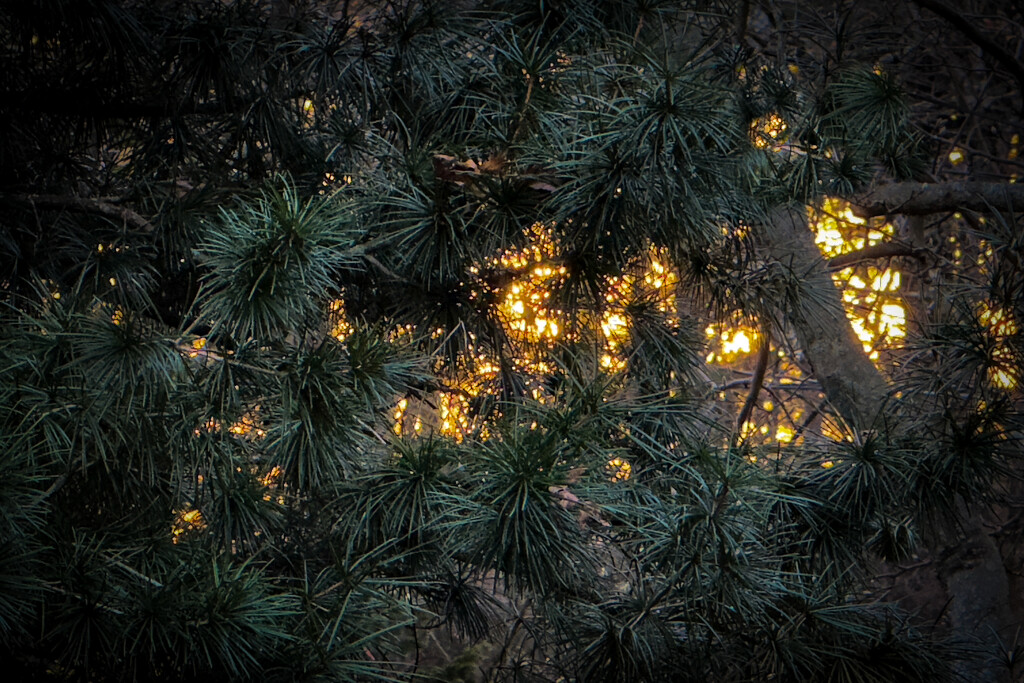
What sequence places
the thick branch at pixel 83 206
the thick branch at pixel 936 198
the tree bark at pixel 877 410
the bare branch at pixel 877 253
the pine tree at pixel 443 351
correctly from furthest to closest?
the tree bark at pixel 877 410 < the bare branch at pixel 877 253 < the thick branch at pixel 936 198 < the thick branch at pixel 83 206 < the pine tree at pixel 443 351

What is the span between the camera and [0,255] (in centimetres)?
196

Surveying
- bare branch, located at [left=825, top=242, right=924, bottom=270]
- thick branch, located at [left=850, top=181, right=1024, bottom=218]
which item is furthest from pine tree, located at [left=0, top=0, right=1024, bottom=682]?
bare branch, located at [left=825, top=242, right=924, bottom=270]

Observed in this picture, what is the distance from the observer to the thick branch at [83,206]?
192 cm

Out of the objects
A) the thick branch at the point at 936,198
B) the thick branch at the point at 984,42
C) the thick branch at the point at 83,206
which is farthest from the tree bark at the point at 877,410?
the thick branch at the point at 83,206

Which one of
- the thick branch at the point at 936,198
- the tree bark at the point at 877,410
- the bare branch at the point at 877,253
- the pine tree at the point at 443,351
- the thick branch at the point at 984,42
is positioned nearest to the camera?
the pine tree at the point at 443,351

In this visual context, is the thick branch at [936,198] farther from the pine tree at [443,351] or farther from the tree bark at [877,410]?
the tree bark at [877,410]

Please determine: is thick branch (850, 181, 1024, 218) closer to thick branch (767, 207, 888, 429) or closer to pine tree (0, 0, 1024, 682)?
pine tree (0, 0, 1024, 682)

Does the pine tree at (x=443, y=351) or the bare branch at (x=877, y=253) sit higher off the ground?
the bare branch at (x=877, y=253)

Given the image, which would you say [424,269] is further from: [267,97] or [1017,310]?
[1017,310]

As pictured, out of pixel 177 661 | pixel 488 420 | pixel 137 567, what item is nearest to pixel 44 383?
pixel 137 567

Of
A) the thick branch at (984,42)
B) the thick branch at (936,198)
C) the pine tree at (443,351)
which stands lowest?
the pine tree at (443,351)

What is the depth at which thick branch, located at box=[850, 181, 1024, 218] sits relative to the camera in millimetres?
2143

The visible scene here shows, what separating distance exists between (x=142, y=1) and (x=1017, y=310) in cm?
186

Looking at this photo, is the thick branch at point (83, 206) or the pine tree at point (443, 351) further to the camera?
the thick branch at point (83, 206)
